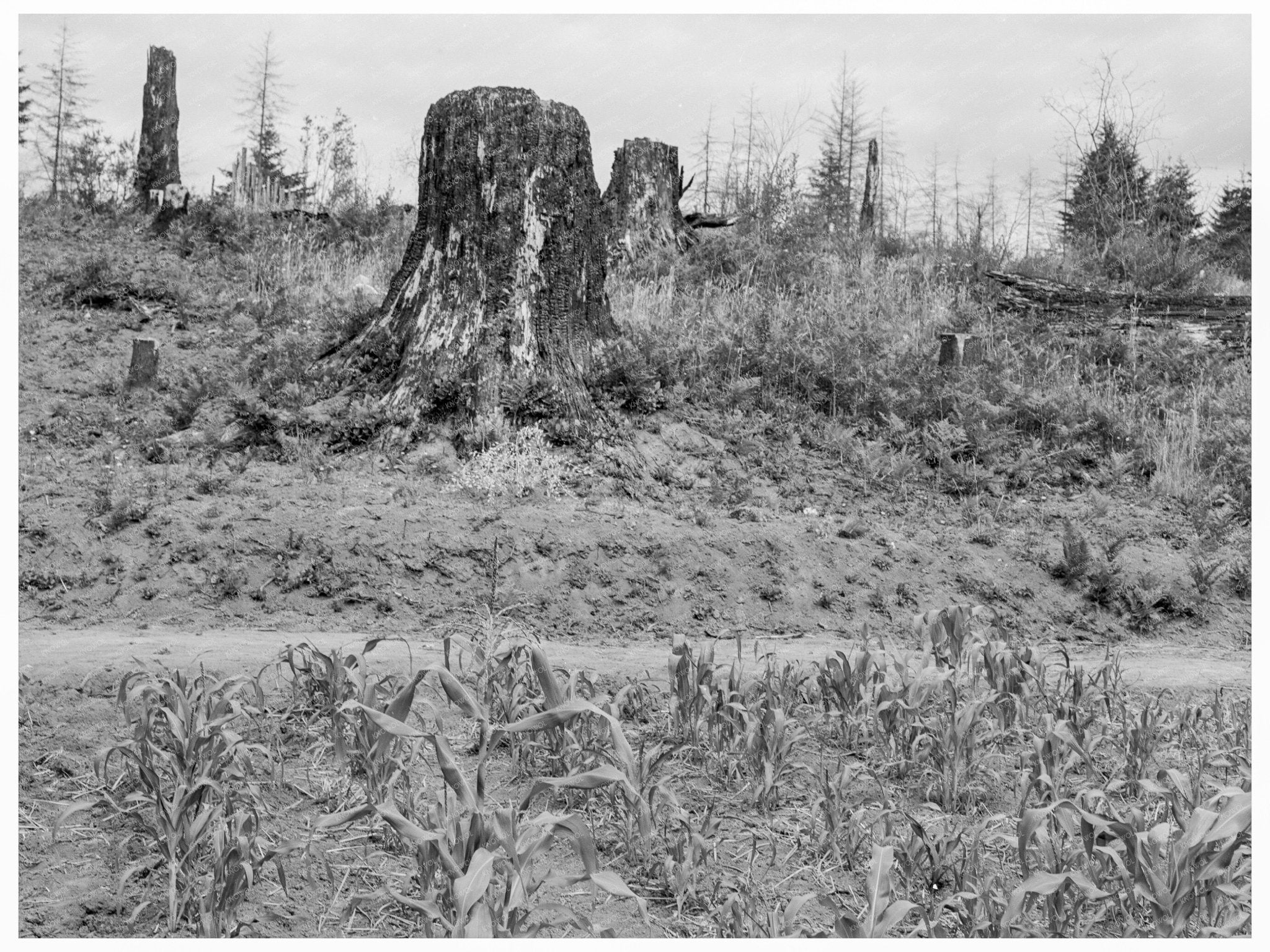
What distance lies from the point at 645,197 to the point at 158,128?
889 centimetres

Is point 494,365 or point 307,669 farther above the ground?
point 494,365

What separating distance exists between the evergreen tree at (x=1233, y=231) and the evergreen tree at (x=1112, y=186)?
1939 mm

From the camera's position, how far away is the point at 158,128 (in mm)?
16969

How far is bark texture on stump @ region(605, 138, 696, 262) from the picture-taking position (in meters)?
13.8

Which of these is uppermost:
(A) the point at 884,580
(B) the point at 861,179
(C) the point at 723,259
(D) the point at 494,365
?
(B) the point at 861,179

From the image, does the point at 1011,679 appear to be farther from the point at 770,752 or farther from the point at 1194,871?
the point at 1194,871

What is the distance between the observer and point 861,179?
2922 cm

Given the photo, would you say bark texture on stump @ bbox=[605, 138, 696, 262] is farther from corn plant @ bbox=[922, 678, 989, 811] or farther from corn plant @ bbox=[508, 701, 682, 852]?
corn plant @ bbox=[508, 701, 682, 852]

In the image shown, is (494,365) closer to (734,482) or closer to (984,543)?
(734,482)

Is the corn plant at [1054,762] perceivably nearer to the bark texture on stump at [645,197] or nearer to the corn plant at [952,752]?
the corn plant at [952,752]

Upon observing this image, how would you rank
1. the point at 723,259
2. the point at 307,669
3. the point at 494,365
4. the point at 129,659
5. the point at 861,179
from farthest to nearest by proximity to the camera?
1. the point at 861,179
2. the point at 723,259
3. the point at 494,365
4. the point at 129,659
5. the point at 307,669

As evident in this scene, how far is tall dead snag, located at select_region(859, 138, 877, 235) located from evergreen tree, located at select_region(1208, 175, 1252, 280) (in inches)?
247
